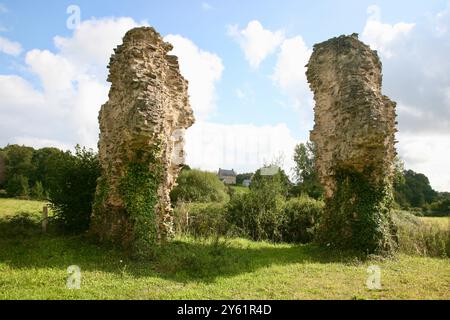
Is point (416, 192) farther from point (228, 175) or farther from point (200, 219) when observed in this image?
point (200, 219)

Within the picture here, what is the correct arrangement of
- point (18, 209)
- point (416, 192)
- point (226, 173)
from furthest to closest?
point (226, 173) < point (416, 192) < point (18, 209)

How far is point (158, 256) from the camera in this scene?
392 inches

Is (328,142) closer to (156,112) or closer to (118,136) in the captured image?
(156,112)

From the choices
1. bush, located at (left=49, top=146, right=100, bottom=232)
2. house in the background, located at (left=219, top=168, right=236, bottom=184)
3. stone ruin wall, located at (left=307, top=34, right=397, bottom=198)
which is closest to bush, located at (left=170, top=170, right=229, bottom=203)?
bush, located at (left=49, top=146, right=100, bottom=232)

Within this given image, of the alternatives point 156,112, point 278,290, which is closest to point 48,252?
point 156,112

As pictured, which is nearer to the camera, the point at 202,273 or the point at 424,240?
the point at 202,273

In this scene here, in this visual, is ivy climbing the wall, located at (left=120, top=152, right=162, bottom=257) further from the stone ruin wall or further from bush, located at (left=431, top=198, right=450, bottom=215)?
bush, located at (left=431, top=198, right=450, bottom=215)

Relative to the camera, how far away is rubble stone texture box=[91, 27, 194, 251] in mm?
10766

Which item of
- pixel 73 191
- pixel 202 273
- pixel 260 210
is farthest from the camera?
pixel 260 210

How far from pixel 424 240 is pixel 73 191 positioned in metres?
12.8

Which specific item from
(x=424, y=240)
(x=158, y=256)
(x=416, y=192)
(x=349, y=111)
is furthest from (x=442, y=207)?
(x=158, y=256)

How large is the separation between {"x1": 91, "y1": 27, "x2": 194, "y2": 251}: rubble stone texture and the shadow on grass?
67 centimetres

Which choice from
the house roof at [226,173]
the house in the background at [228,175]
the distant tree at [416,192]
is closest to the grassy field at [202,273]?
the distant tree at [416,192]

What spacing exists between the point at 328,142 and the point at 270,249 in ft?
14.1
